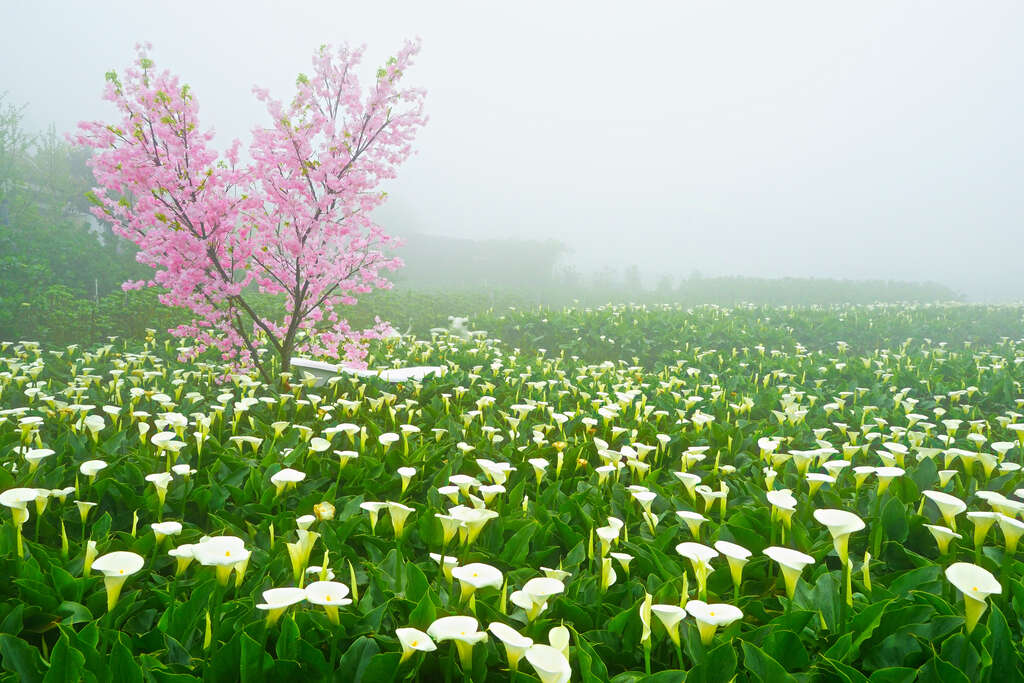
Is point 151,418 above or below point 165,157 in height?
below

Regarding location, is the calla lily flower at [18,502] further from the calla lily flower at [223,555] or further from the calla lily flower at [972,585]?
the calla lily flower at [972,585]

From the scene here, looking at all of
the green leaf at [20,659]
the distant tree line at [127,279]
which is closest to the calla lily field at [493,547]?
the green leaf at [20,659]

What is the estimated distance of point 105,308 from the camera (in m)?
10.7

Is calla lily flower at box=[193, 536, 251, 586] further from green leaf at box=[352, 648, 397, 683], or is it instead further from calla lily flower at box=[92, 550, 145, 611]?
green leaf at box=[352, 648, 397, 683]

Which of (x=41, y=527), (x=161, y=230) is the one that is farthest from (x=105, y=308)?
(x=41, y=527)

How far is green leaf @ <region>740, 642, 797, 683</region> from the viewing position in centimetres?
169

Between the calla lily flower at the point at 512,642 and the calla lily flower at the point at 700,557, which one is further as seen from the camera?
the calla lily flower at the point at 700,557

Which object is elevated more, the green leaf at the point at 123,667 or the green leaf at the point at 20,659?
the green leaf at the point at 123,667

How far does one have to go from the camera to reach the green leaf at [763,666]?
5.53 feet

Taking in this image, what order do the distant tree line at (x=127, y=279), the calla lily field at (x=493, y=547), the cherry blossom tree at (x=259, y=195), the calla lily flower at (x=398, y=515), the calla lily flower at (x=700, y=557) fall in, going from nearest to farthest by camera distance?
the calla lily field at (x=493, y=547), the calla lily flower at (x=700, y=557), the calla lily flower at (x=398, y=515), the cherry blossom tree at (x=259, y=195), the distant tree line at (x=127, y=279)

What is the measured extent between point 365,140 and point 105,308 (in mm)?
7316

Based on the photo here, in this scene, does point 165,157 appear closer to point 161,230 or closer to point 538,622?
point 161,230

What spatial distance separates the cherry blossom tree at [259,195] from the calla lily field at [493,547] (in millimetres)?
1481

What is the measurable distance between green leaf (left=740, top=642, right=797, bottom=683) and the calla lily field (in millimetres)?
11
